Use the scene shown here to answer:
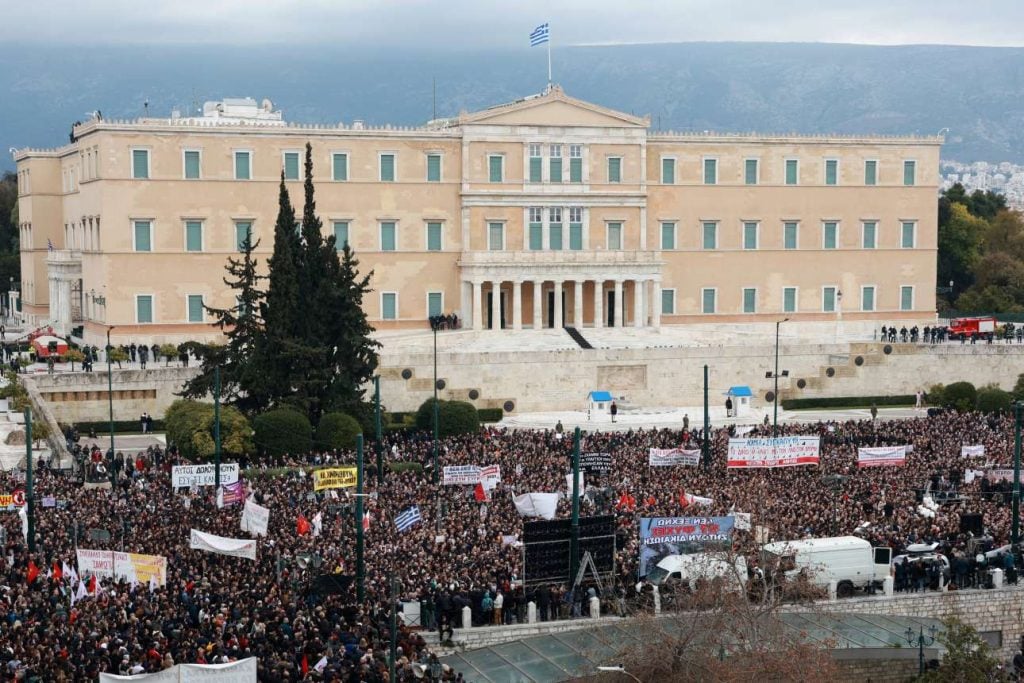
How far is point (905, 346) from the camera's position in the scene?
65.9m

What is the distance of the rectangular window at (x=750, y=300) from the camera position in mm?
73812

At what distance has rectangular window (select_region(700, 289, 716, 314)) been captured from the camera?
73125 mm

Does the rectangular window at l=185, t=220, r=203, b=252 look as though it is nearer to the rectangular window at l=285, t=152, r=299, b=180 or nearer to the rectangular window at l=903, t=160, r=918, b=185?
the rectangular window at l=285, t=152, r=299, b=180

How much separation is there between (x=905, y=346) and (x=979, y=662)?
37.5 meters

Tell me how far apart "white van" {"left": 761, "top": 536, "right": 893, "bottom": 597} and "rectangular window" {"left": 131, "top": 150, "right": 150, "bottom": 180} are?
130 feet

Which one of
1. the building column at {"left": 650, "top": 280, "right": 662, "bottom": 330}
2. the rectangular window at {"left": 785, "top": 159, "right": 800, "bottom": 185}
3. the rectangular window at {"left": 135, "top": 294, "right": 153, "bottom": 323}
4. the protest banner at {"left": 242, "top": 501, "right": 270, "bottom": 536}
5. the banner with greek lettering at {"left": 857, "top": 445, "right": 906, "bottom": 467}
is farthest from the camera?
the rectangular window at {"left": 785, "top": 159, "right": 800, "bottom": 185}

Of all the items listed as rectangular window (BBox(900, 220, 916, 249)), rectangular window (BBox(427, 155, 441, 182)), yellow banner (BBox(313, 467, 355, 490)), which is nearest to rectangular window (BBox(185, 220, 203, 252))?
rectangular window (BBox(427, 155, 441, 182))

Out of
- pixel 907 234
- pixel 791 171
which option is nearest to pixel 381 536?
pixel 791 171

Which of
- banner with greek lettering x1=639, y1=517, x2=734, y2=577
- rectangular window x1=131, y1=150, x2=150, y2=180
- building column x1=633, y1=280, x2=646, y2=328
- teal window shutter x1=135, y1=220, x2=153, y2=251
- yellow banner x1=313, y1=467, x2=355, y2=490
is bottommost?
banner with greek lettering x1=639, y1=517, x2=734, y2=577

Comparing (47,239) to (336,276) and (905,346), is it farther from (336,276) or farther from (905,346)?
(905,346)

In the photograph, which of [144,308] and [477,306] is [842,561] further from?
[144,308]

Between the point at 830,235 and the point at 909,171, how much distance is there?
5.19 metres

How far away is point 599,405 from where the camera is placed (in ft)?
196

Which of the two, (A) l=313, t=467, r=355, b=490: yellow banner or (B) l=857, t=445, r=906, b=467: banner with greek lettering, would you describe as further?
(B) l=857, t=445, r=906, b=467: banner with greek lettering
